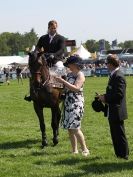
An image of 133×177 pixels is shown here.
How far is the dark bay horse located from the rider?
1.21 ft

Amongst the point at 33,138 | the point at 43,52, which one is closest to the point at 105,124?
A: the point at 33,138

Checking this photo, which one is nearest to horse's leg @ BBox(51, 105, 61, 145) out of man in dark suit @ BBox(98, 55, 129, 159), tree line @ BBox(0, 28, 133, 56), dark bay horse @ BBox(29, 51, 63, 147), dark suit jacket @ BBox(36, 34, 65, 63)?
dark bay horse @ BBox(29, 51, 63, 147)

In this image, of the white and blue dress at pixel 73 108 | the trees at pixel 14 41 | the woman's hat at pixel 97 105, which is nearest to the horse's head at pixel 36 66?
the white and blue dress at pixel 73 108

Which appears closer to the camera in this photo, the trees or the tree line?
the tree line

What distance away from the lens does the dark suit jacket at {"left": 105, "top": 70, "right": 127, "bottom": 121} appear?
29.0 ft

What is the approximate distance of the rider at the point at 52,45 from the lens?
11.5 m

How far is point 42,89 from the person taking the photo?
11297mm

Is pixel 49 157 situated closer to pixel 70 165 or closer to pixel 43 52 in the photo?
pixel 70 165

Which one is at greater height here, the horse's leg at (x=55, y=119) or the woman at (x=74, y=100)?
the woman at (x=74, y=100)

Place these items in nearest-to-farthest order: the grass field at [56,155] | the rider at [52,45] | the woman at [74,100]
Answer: the grass field at [56,155], the woman at [74,100], the rider at [52,45]

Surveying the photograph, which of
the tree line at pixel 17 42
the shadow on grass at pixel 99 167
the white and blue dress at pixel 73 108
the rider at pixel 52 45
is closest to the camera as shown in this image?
the shadow on grass at pixel 99 167

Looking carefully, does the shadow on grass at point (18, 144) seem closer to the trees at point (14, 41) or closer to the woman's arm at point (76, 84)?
the woman's arm at point (76, 84)

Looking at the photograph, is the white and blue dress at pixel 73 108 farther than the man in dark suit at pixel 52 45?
No

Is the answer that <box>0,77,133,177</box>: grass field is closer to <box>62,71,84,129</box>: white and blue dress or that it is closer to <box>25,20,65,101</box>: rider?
<box>62,71,84,129</box>: white and blue dress
